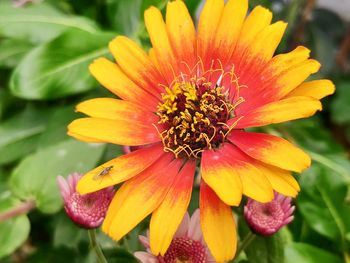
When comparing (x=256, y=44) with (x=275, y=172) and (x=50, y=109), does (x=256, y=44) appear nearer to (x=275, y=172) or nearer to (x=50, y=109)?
(x=275, y=172)

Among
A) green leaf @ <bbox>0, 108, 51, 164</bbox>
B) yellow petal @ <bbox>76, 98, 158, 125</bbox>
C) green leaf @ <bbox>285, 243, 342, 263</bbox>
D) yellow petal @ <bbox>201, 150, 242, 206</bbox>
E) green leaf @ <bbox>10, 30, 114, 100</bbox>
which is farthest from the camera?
green leaf @ <bbox>0, 108, 51, 164</bbox>

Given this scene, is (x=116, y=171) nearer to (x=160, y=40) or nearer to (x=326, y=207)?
(x=160, y=40)

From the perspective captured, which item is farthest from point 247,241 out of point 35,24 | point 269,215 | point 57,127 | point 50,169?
point 35,24

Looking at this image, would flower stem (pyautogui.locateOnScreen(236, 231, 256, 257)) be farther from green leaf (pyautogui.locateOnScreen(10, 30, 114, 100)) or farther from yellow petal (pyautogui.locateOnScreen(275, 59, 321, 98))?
green leaf (pyautogui.locateOnScreen(10, 30, 114, 100))

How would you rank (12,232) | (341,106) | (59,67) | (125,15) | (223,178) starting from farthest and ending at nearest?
(341,106) → (125,15) → (59,67) → (12,232) → (223,178)

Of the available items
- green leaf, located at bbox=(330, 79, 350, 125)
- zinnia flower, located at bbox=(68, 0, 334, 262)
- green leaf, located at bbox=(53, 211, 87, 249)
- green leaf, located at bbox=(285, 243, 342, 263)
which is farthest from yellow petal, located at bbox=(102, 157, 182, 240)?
green leaf, located at bbox=(330, 79, 350, 125)

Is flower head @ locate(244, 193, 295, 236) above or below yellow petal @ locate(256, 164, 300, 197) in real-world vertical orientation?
below

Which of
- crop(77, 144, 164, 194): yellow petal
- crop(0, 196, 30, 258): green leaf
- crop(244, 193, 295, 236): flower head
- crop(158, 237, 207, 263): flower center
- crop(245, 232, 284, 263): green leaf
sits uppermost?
crop(77, 144, 164, 194): yellow petal
